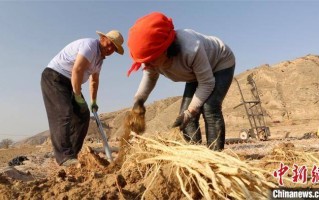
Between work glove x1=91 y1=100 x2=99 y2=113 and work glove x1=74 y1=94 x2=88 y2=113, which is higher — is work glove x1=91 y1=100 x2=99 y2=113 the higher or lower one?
the lower one

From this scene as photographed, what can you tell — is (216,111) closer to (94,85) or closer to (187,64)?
(187,64)

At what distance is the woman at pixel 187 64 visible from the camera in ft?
9.70

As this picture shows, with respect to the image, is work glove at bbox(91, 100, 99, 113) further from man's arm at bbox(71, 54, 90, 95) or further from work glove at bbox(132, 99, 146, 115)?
work glove at bbox(132, 99, 146, 115)

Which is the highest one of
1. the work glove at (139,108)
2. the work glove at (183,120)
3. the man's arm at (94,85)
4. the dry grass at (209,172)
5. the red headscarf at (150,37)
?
the red headscarf at (150,37)

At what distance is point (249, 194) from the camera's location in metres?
1.87

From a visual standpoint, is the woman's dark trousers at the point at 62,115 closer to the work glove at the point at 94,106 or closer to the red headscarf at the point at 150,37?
the work glove at the point at 94,106

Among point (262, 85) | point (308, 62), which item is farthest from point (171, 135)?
point (308, 62)

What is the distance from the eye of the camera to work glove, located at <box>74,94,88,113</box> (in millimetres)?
4366

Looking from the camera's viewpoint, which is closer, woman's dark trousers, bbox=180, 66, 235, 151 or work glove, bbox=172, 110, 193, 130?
work glove, bbox=172, 110, 193, 130

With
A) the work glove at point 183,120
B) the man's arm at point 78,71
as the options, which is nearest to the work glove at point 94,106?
the man's arm at point 78,71

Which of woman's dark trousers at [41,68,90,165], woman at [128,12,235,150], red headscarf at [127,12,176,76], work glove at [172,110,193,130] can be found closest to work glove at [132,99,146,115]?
woman at [128,12,235,150]

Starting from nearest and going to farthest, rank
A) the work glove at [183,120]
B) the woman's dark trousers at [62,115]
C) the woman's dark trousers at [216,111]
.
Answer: the work glove at [183,120] < the woman's dark trousers at [216,111] < the woman's dark trousers at [62,115]

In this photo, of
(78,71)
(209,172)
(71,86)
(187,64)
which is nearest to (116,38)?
(78,71)

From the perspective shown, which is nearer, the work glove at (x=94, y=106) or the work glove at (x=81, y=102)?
the work glove at (x=81, y=102)
